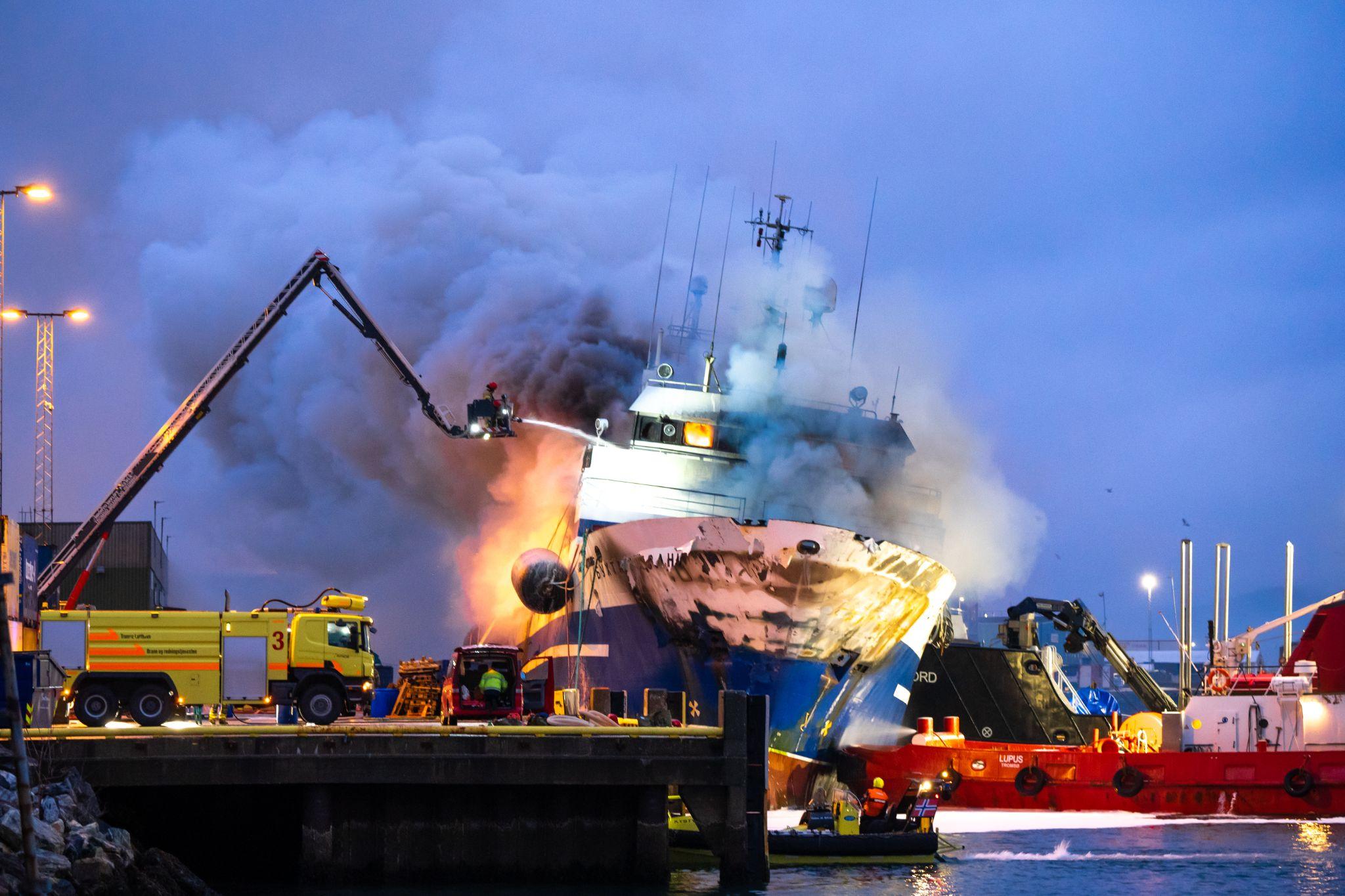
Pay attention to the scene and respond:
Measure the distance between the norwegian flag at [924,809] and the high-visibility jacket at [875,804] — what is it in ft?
2.09

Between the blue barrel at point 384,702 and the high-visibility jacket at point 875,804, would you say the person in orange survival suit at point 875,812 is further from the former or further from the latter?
the blue barrel at point 384,702

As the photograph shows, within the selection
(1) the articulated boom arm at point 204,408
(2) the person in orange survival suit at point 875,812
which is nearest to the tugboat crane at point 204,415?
(1) the articulated boom arm at point 204,408

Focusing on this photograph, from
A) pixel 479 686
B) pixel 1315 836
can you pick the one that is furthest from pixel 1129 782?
pixel 479 686

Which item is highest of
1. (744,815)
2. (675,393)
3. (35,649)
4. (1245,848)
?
(675,393)

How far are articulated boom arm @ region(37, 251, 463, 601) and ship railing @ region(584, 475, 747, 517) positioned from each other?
5.35m

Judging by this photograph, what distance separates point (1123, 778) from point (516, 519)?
21890 mm

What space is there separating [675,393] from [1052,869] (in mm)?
19641

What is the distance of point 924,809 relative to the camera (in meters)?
33.0

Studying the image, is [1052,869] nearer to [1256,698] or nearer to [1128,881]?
[1128,881]

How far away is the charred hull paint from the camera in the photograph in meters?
37.8

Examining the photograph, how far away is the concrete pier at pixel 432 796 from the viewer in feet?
79.4

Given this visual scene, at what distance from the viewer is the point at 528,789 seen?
2511cm

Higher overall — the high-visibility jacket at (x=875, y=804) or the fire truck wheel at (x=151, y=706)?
the fire truck wheel at (x=151, y=706)

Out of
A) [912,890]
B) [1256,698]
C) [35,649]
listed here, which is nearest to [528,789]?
[912,890]
